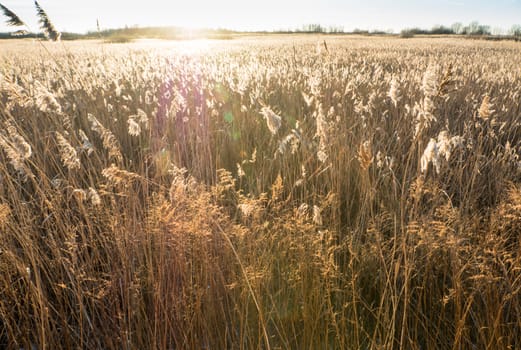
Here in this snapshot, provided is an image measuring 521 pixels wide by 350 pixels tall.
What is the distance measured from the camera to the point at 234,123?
4.36 m

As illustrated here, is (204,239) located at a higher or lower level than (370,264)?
higher

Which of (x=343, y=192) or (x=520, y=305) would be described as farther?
(x=343, y=192)

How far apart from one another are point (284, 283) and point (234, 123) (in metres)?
2.77

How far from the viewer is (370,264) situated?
6.63 ft

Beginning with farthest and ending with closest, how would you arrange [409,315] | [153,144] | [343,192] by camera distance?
[153,144]
[343,192]
[409,315]

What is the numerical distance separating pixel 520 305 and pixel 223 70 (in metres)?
5.66

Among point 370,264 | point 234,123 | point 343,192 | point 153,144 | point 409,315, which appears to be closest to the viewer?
point 409,315

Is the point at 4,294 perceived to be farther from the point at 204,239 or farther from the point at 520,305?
the point at 520,305

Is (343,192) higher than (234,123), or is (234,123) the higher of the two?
(234,123)

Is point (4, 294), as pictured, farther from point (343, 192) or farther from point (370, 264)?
point (343, 192)

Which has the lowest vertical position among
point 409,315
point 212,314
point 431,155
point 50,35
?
point 409,315

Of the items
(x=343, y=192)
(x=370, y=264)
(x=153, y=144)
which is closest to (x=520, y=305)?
(x=370, y=264)

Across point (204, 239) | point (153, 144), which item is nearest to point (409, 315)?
point (204, 239)

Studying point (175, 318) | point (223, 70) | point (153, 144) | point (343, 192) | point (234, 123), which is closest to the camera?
point (175, 318)
